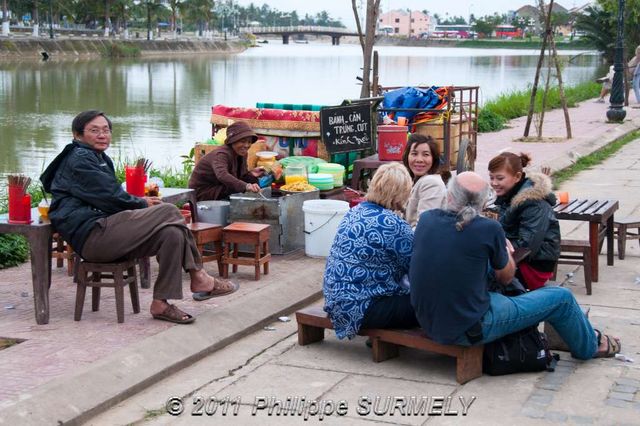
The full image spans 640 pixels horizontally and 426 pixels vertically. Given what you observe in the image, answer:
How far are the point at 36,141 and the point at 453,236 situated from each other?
18466mm

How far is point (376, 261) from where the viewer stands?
19.0 ft

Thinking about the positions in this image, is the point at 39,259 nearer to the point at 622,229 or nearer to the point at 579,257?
the point at 579,257

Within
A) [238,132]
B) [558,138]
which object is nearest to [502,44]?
[558,138]

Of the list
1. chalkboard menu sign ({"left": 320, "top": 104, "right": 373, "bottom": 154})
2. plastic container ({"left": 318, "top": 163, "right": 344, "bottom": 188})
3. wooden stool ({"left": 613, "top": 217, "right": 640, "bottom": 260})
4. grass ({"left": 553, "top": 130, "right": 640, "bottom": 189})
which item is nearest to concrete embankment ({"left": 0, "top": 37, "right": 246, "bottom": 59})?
grass ({"left": 553, "top": 130, "right": 640, "bottom": 189})

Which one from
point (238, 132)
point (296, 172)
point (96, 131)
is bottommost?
point (296, 172)

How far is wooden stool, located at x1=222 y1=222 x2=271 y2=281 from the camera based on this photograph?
7.86 metres

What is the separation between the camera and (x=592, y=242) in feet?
26.3

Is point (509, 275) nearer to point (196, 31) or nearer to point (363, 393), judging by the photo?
point (363, 393)

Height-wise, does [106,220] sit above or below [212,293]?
above

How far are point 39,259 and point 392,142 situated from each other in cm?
488

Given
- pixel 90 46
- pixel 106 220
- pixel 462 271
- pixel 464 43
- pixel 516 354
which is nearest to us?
pixel 462 271

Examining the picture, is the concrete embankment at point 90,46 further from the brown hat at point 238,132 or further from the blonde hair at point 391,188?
the blonde hair at point 391,188

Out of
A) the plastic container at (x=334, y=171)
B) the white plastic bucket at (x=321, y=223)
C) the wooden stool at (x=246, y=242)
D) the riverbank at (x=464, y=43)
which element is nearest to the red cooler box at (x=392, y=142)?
the plastic container at (x=334, y=171)

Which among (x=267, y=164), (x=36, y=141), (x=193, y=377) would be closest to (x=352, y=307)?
(x=193, y=377)
